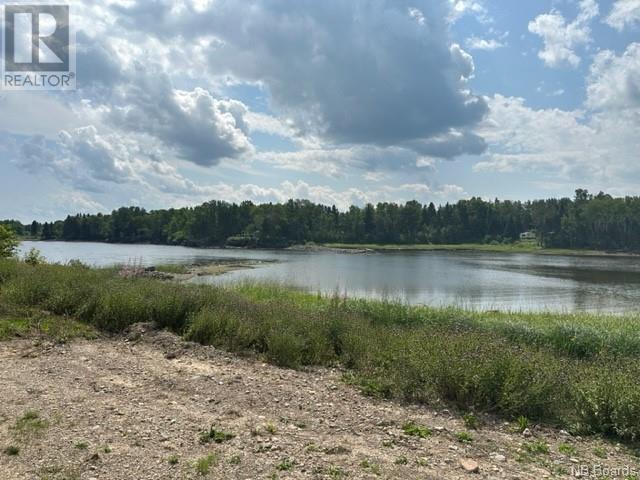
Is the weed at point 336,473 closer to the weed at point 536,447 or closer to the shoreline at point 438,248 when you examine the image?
the weed at point 536,447

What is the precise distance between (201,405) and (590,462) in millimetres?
4558

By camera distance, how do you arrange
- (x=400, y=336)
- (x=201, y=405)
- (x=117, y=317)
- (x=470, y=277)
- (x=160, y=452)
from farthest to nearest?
(x=470, y=277)
(x=117, y=317)
(x=400, y=336)
(x=201, y=405)
(x=160, y=452)

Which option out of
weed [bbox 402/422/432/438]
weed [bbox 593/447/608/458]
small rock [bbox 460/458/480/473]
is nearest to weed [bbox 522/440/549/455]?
weed [bbox 593/447/608/458]

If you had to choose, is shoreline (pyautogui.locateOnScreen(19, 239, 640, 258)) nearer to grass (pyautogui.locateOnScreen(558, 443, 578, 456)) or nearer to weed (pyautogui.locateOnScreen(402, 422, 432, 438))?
weed (pyautogui.locateOnScreen(402, 422, 432, 438))

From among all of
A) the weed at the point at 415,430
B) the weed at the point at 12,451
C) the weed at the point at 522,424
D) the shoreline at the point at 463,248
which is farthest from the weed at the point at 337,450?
the shoreline at the point at 463,248

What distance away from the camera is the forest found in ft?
401

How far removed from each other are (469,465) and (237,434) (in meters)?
2.47

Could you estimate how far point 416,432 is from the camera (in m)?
5.47

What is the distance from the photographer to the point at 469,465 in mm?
4695

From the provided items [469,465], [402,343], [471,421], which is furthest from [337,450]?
[402,343]

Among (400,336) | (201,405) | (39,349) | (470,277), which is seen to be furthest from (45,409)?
(470,277)

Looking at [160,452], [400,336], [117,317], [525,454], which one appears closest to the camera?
[160,452]

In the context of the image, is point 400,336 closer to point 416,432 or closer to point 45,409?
point 416,432

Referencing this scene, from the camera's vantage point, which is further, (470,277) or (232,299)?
(470,277)
